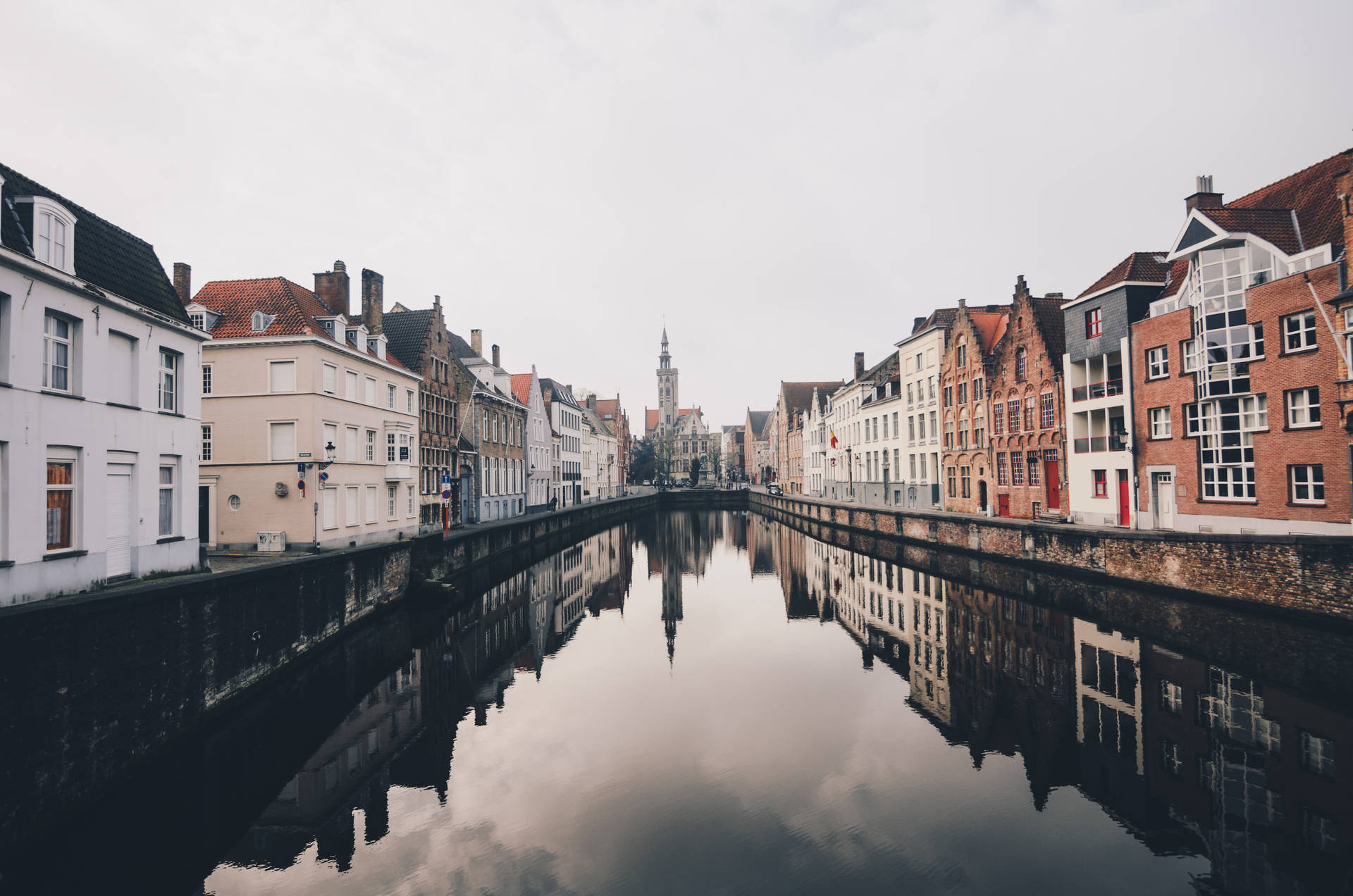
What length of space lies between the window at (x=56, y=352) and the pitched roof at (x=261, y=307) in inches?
464

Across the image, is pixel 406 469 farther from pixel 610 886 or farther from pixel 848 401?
pixel 848 401

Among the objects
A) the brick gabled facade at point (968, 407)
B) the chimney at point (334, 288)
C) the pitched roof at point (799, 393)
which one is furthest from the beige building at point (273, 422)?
the pitched roof at point (799, 393)

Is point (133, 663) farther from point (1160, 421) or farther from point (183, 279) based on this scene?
point (1160, 421)

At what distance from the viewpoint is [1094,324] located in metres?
28.8

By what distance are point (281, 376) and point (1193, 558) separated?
29.8 metres

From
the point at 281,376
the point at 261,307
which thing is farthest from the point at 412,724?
the point at 261,307

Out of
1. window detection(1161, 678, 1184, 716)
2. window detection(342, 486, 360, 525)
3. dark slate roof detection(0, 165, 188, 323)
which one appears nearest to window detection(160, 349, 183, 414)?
dark slate roof detection(0, 165, 188, 323)

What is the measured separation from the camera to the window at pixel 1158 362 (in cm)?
2481

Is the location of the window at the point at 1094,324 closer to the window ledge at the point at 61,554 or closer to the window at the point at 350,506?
the window at the point at 350,506

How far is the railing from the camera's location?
2768 centimetres

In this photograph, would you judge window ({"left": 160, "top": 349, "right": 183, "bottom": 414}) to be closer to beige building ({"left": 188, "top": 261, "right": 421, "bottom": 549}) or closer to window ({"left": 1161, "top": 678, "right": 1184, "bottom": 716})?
beige building ({"left": 188, "top": 261, "right": 421, "bottom": 549})

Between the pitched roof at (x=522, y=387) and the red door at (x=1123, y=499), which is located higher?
the pitched roof at (x=522, y=387)

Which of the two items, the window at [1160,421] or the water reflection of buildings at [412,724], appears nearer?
the water reflection of buildings at [412,724]

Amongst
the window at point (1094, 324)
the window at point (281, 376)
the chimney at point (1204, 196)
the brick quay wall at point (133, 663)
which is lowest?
the brick quay wall at point (133, 663)
